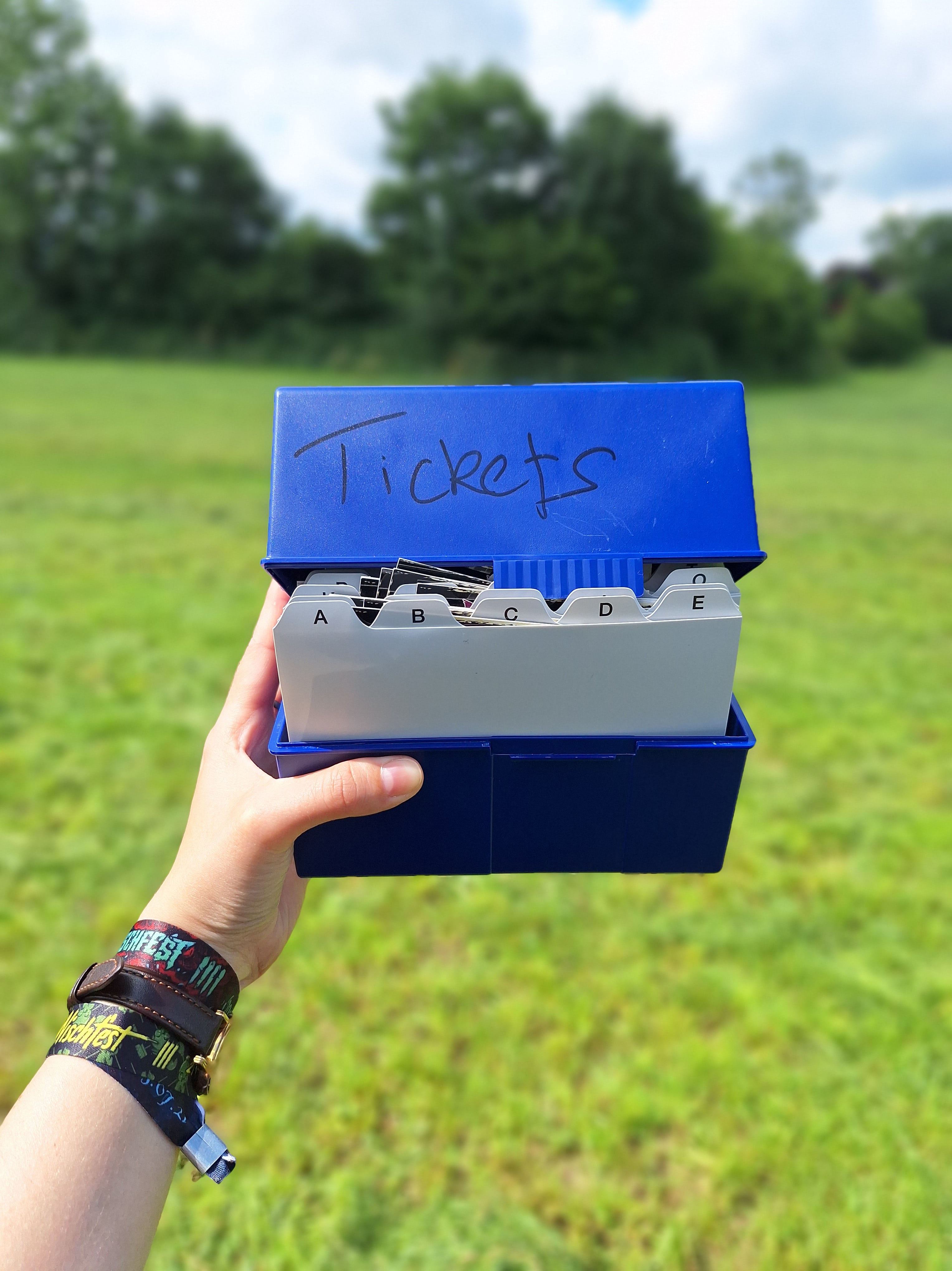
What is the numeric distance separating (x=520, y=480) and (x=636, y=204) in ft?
92.4

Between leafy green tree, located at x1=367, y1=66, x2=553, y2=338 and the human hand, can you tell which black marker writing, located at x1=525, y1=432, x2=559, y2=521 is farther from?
leafy green tree, located at x1=367, y1=66, x2=553, y2=338

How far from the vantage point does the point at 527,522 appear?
117 centimetres

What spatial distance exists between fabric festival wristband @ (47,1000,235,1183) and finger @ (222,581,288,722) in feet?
1.54

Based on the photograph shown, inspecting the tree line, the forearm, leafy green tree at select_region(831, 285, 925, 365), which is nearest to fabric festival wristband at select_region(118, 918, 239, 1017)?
the forearm

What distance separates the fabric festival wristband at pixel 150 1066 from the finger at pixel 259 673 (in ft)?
1.54

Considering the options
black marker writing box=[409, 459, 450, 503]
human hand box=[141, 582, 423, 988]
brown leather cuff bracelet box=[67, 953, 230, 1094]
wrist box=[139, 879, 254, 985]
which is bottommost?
brown leather cuff bracelet box=[67, 953, 230, 1094]

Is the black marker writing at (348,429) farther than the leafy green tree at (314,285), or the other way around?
the leafy green tree at (314,285)

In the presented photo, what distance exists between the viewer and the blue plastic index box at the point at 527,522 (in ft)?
3.80

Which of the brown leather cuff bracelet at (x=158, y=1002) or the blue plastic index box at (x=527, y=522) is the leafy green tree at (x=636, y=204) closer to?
the blue plastic index box at (x=527, y=522)

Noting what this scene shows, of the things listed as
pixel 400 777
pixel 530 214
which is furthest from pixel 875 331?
pixel 400 777

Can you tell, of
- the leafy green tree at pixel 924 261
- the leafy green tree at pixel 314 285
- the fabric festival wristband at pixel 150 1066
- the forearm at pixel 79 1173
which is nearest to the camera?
the forearm at pixel 79 1173

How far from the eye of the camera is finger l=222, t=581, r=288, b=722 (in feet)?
4.54

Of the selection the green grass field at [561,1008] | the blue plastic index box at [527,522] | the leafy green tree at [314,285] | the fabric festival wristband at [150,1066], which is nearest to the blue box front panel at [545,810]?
the blue plastic index box at [527,522]

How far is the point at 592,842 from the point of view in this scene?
128 centimetres
